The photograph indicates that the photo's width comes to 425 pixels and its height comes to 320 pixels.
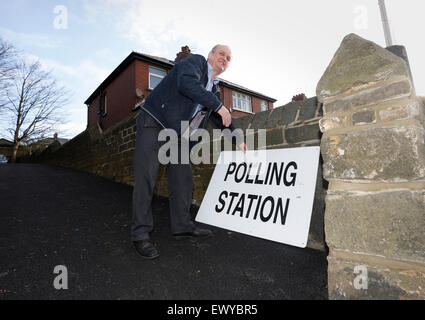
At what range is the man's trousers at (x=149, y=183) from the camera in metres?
1.77

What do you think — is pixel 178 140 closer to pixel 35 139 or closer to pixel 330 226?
pixel 330 226

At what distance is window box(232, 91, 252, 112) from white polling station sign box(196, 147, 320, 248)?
13.2 m

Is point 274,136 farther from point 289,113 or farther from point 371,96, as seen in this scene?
point 371,96

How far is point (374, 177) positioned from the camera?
1099 mm

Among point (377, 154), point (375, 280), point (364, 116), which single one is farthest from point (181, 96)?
point (375, 280)

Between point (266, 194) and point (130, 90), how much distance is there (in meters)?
10.9

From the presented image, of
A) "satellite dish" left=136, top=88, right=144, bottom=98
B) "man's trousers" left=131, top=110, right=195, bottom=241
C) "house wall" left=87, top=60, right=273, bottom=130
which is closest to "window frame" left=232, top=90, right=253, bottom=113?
"house wall" left=87, top=60, right=273, bottom=130

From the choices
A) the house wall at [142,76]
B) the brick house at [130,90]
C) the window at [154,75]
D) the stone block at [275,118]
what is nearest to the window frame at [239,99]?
the brick house at [130,90]

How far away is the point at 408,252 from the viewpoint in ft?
3.28

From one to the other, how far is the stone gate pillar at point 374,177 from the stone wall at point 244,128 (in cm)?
69

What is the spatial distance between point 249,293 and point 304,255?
665 mm

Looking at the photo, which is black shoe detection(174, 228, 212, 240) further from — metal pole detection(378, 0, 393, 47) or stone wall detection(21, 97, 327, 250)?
metal pole detection(378, 0, 393, 47)

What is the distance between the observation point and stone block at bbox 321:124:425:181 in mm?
1012
